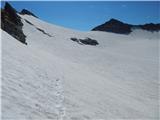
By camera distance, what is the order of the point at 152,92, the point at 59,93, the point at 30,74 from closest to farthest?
the point at 59,93, the point at 30,74, the point at 152,92

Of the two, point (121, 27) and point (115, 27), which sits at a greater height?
point (115, 27)

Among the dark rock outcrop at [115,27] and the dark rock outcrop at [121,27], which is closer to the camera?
the dark rock outcrop at [115,27]

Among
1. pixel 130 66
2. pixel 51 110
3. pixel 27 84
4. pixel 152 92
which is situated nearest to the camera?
pixel 51 110

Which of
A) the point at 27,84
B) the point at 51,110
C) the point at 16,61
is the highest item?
the point at 16,61

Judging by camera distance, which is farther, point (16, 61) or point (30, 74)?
point (16, 61)

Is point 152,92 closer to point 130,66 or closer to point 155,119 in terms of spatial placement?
point 155,119

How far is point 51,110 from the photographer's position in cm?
895

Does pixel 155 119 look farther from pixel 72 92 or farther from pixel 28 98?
pixel 28 98

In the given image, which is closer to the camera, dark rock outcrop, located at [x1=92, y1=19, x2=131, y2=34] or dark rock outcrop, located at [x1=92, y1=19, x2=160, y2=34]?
dark rock outcrop, located at [x1=92, y1=19, x2=131, y2=34]

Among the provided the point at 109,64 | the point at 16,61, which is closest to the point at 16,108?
the point at 16,61

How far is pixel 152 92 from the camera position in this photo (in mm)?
20750

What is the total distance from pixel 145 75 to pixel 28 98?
2140 centimetres

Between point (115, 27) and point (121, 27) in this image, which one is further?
point (115, 27)

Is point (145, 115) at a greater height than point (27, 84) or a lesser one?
lesser
